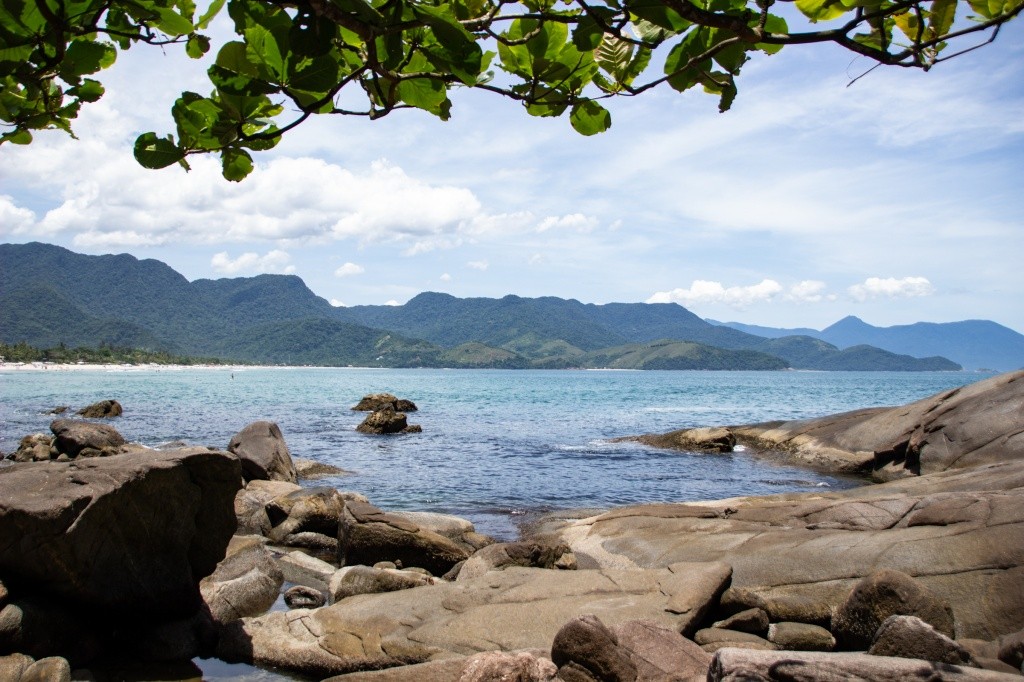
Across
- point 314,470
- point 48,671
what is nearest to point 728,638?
point 48,671

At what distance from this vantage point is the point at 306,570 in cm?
1089

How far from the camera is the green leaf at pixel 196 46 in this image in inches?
94.0

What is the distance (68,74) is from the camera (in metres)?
2.21

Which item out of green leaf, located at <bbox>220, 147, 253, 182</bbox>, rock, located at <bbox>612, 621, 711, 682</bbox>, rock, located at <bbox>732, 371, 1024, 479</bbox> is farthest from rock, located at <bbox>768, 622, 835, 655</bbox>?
rock, located at <bbox>732, 371, 1024, 479</bbox>

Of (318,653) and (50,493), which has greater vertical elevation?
(50,493)

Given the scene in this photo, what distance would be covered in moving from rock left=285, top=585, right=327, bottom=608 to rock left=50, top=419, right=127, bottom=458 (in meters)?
15.3

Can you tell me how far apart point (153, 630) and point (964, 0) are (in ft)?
28.5

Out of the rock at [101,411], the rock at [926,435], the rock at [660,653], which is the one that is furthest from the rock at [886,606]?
the rock at [101,411]

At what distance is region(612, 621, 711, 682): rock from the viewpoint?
5.78 m

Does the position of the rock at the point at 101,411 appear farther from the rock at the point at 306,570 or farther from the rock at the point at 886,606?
the rock at the point at 886,606

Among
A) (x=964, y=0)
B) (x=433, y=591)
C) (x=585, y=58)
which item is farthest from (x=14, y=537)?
(x=964, y=0)

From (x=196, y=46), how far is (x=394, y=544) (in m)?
9.79

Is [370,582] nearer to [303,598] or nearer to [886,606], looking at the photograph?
[303,598]

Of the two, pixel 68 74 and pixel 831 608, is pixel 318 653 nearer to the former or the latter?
pixel 831 608
